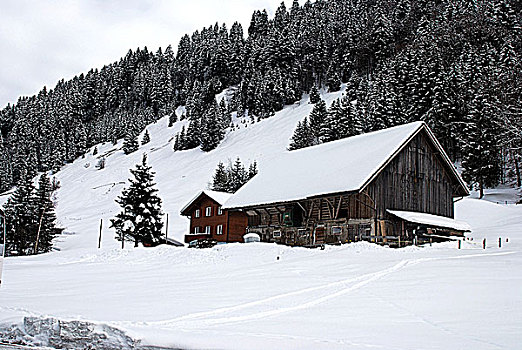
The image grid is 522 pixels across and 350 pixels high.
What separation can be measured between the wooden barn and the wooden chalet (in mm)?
10541

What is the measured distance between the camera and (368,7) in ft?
495

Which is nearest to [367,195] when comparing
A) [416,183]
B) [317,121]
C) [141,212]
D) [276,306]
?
[416,183]

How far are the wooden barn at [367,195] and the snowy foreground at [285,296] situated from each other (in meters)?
5.08

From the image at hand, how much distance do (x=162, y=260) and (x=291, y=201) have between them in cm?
1053

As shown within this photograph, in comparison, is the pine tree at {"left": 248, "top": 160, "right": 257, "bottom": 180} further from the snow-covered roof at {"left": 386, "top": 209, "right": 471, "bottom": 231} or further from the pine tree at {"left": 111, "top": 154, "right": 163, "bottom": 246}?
the snow-covered roof at {"left": 386, "top": 209, "right": 471, "bottom": 231}

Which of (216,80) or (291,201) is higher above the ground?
(216,80)

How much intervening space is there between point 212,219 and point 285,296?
1588 inches

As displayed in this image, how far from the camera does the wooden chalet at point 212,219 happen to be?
50.8 metres

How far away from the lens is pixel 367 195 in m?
31.5

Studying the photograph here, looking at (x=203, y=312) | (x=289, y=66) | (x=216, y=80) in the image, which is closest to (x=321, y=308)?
(x=203, y=312)

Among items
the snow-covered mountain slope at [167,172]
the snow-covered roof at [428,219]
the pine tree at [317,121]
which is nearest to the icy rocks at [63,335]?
the snow-covered roof at [428,219]

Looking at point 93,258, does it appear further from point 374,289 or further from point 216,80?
point 216,80

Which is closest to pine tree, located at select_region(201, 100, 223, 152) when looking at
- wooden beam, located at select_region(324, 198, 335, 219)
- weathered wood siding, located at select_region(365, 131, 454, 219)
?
weathered wood siding, located at select_region(365, 131, 454, 219)

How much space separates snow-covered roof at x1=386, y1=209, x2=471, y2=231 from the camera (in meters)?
31.0
